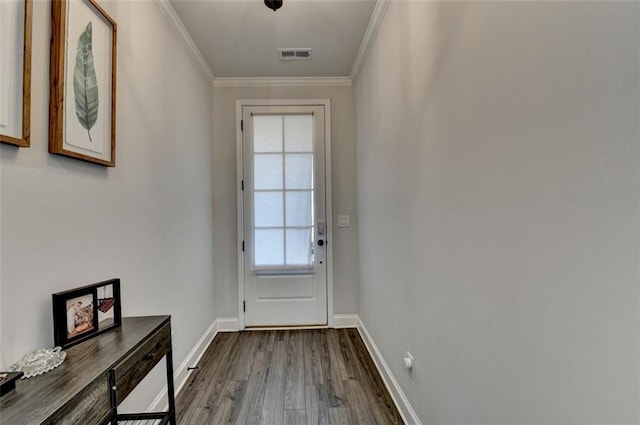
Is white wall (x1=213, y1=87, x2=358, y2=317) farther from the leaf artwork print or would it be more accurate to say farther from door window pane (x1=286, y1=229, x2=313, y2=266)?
the leaf artwork print

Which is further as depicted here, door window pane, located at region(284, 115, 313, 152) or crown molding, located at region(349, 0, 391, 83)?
door window pane, located at region(284, 115, 313, 152)

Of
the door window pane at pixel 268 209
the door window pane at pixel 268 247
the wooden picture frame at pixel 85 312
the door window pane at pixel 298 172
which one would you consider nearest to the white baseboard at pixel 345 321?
the door window pane at pixel 268 247

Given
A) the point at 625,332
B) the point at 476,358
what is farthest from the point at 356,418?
the point at 625,332

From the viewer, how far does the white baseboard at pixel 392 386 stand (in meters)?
1.79

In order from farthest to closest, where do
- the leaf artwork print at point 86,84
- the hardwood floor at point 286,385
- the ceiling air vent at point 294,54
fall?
the ceiling air vent at point 294,54, the hardwood floor at point 286,385, the leaf artwork print at point 86,84

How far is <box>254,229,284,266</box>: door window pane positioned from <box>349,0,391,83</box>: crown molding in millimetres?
1809

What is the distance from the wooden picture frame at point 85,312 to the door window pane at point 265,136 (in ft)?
7.32

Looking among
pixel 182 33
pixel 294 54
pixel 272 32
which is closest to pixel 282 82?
pixel 294 54

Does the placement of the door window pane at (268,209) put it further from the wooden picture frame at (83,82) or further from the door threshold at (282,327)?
the wooden picture frame at (83,82)

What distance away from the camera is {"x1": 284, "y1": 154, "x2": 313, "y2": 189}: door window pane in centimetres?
339

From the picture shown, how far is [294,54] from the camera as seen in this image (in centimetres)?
287

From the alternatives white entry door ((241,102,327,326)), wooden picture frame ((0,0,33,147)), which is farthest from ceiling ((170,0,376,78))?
wooden picture frame ((0,0,33,147))

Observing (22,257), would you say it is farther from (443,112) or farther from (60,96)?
(443,112)

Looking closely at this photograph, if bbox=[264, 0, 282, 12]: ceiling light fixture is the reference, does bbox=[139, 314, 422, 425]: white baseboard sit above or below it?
below
